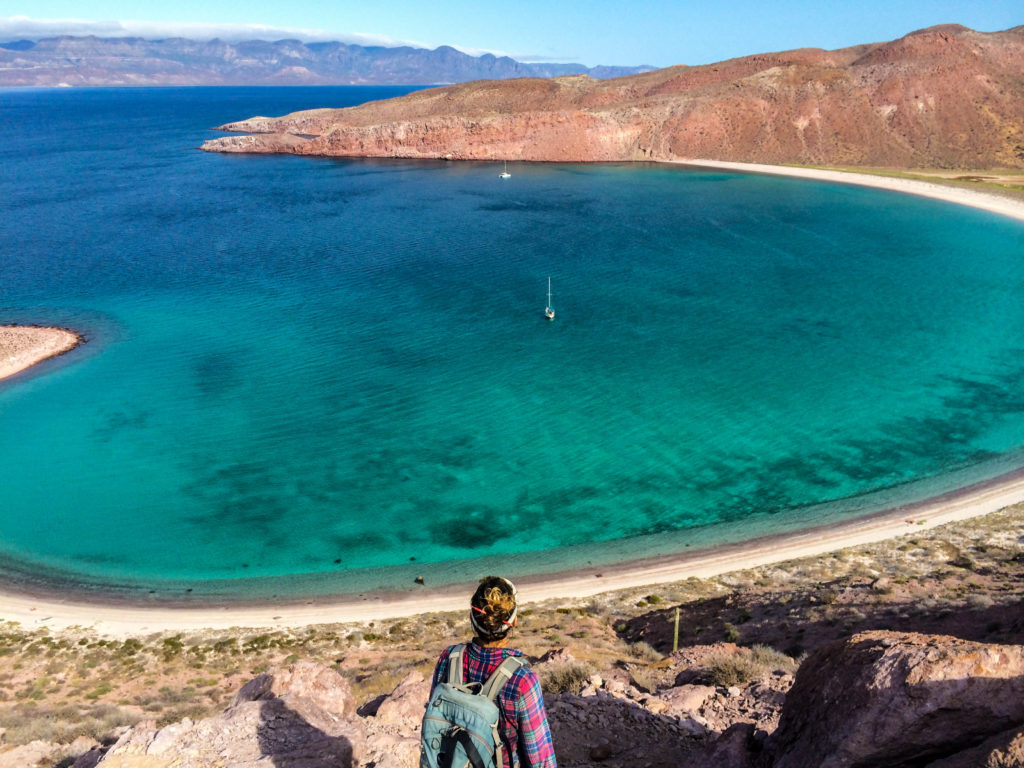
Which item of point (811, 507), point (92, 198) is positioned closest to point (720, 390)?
point (811, 507)

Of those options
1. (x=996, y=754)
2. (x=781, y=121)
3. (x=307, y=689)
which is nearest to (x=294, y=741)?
(x=307, y=689)

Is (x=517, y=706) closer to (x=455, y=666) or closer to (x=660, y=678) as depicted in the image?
(x=455, y=666)

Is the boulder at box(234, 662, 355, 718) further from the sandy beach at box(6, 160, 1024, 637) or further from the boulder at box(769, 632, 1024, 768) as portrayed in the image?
the sandy beach at box(6, 160, 1024, 637)

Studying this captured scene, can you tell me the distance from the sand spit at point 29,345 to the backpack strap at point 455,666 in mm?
49294

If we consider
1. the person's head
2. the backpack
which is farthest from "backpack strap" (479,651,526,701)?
the person's head

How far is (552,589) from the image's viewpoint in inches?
970

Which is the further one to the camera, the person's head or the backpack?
the person's head

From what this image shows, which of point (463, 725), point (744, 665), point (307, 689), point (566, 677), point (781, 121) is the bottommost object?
point (566, 677)

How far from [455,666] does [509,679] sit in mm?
408

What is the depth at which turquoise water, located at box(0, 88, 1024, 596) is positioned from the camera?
29000mm

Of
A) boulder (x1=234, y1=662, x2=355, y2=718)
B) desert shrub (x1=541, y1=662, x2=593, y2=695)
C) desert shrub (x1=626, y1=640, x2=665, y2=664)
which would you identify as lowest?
desert shrub (x1=626, y1=640, x2=665, y2=664)

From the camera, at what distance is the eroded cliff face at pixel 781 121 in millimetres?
124812

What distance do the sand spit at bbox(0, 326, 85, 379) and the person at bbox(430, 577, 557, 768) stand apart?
162 ft

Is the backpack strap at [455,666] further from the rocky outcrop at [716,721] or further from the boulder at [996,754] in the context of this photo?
the boulder at [996,754]
